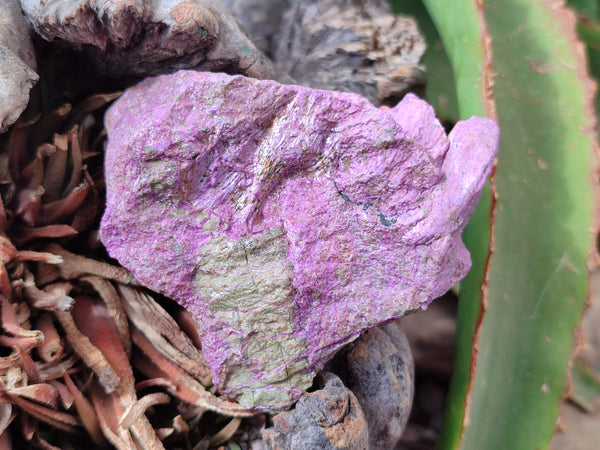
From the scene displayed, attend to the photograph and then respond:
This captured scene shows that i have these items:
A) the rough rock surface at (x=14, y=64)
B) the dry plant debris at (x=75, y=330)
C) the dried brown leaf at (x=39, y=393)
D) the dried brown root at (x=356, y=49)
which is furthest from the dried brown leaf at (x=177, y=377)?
the dried brown root at (x=356, y=49)

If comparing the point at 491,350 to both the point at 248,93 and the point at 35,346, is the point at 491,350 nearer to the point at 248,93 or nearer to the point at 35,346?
the point at 248,93

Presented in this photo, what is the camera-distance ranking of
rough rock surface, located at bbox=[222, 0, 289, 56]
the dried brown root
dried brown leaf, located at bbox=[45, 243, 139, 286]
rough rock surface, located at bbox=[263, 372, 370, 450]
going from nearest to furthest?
1. rough rock surface, located at bbox=[263, 372, 370, 450]
2. dried brown leaf, located at bbox=[45, 243, 139, 286]
3. the dried brown root
4. rough rock surface, located at bbox=[222, 0, 289, 56]

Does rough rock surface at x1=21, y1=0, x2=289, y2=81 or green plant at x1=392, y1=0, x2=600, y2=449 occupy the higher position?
rough rock surface at x1=21, y1=0, x2=289, y2=81

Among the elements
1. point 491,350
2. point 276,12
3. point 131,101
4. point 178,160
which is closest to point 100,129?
point 131,101

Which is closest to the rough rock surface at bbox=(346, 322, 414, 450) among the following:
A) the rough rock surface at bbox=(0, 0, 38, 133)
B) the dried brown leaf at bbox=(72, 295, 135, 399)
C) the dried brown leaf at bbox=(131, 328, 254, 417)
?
the dried brown leaf at bbox=(131, 328, 254, 417)

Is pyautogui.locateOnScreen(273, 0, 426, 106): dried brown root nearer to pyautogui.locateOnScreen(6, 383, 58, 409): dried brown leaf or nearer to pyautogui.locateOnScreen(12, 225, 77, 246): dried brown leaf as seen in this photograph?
pyautogui.locateOnScreen(12, 225, 77, 246): dried brown leaf

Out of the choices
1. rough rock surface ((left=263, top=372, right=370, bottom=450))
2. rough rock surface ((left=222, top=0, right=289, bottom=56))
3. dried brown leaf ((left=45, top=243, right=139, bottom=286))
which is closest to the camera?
rough rock surface ((left=263, top=372, right=370, bottom=450))

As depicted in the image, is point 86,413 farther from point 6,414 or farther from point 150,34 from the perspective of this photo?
point 150,34

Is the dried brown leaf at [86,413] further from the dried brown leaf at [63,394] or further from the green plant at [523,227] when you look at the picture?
the green plant at [523,227]
